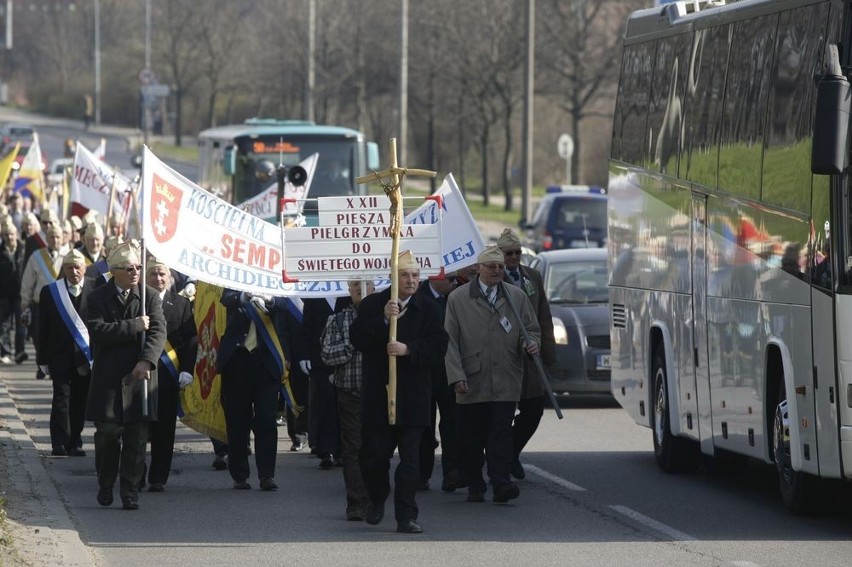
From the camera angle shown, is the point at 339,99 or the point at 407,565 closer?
the point at 407,565

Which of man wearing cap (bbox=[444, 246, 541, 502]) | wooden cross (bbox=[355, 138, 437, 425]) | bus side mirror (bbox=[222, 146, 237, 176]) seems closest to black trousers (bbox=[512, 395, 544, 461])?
man wearing cap (bbox=[444, 246, 541, 502])

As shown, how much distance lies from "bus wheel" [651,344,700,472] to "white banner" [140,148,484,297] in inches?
96.7

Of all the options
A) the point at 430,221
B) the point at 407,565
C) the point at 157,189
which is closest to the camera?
the point at 407,565

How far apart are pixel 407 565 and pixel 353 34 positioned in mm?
56165

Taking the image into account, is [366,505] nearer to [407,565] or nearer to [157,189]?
[407,565]

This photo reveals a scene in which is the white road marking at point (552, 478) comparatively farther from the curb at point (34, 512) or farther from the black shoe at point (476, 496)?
the curb at point (34, 512)

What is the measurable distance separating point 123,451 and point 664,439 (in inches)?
174

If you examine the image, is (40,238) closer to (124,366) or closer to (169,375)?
(169,375)

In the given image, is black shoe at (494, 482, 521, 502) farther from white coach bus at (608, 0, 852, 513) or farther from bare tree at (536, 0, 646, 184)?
bare tree at (536, 0, 646, 184)

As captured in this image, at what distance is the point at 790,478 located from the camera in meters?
11.1

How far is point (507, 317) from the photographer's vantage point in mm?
11945

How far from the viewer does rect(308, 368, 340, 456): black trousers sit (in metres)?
13.1

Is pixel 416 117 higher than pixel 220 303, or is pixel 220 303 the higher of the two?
pixel 416 117

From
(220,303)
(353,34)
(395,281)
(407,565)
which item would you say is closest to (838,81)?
(395,281)
